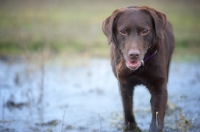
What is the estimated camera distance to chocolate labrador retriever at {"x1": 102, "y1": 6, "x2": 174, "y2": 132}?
4160 mm

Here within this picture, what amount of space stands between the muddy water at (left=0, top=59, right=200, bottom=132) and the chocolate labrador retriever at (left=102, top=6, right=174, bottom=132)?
21.1 inches

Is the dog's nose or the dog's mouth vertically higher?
the dog's nose

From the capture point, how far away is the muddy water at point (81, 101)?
568cm

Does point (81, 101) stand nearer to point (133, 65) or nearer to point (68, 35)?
point (133, 65)

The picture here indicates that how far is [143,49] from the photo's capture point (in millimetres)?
4141

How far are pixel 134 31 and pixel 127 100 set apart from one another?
1.40 meters

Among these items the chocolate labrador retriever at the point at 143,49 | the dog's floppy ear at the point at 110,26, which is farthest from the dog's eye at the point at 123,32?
the dog's floppy ear at the point at 110,26

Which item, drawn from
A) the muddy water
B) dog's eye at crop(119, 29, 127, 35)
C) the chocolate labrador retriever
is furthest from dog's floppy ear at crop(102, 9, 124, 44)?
the muddy water

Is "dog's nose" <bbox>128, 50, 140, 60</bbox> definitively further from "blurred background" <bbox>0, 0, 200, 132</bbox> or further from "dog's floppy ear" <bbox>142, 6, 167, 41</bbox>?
"blurred background" <bbox>0, 0, 200, 132</bbox>

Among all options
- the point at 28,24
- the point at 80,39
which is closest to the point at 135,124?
the point at 80,39

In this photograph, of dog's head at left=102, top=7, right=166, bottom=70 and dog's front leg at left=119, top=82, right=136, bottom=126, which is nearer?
dog's head at left=102, top=7, right=166, bottom=70

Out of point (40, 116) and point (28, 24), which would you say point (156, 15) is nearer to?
point (40, 116)

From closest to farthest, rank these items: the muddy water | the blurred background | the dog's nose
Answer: the dog's nose < the muddy water < the blurred background

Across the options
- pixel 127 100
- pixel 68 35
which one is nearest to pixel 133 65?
pixel 127 100
